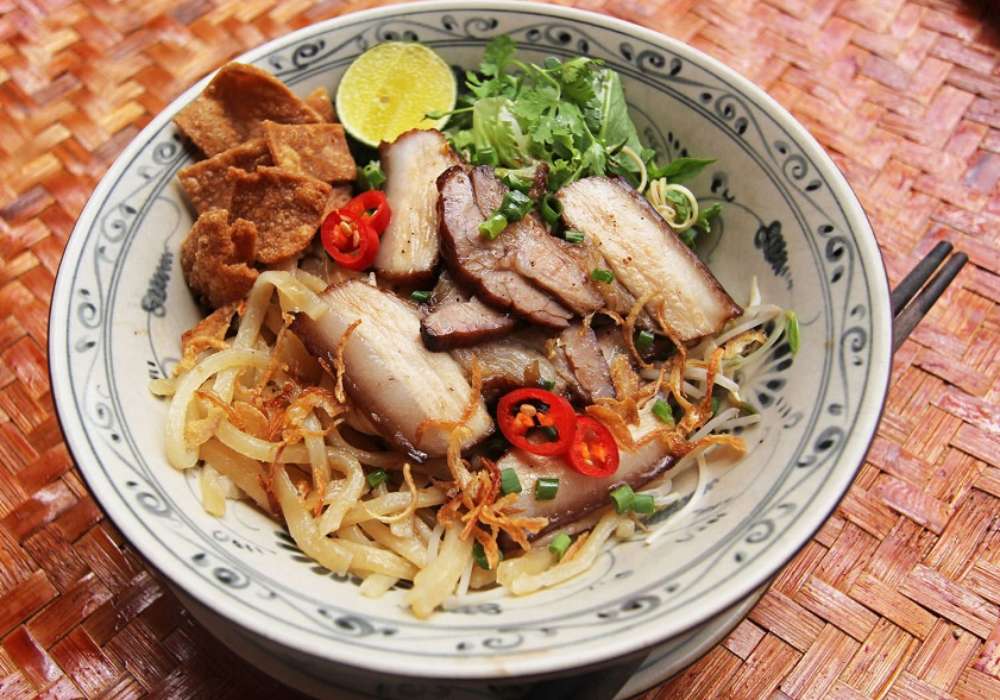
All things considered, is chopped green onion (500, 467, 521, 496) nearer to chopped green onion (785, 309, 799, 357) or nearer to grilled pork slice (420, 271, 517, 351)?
grilled pork slice (420, 271, 517, 351)

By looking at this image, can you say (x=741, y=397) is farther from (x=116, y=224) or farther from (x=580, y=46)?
(x=116, y=224)

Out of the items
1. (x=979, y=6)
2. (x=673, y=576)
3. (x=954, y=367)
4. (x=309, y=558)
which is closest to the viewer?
(x=673, y=576)

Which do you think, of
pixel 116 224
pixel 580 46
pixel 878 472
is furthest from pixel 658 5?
pixel 116 224

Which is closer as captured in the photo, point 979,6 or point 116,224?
point 116,224

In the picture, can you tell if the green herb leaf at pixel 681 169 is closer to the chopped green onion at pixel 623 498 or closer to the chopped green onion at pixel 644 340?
the chopped green onion at pixel 644 340

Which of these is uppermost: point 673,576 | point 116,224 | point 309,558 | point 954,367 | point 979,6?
point 116,224

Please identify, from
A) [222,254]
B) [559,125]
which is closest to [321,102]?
[222,254]
